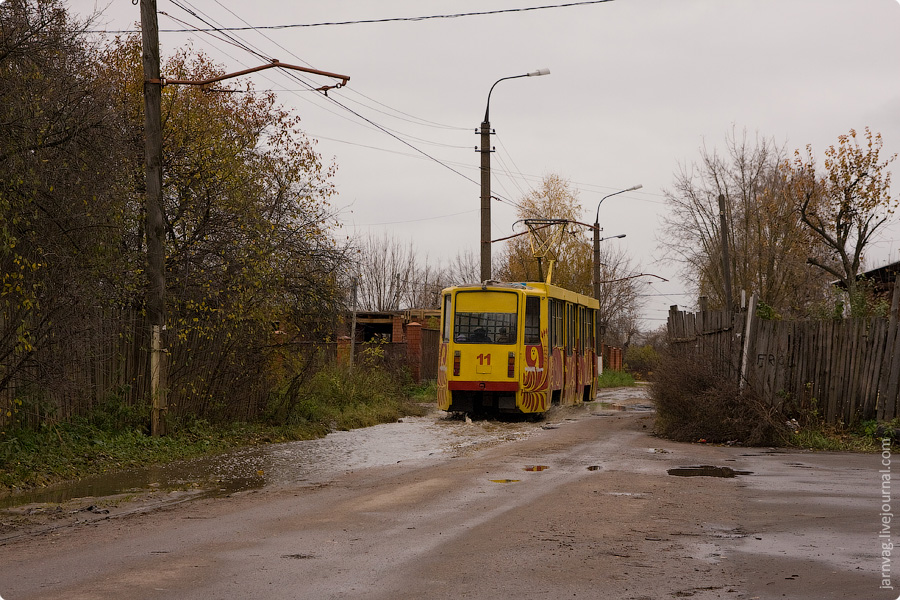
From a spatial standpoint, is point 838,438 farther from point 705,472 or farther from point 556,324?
point 556,324

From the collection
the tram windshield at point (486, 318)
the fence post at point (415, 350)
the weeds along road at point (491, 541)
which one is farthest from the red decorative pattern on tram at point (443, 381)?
the fence post at point (415, 350)

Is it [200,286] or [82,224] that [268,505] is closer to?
[82,224]

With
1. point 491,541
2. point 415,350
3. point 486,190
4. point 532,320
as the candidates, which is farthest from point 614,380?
point 491,541

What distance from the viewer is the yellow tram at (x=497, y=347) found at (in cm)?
2056

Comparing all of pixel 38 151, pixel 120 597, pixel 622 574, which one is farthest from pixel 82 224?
pixel 622 574

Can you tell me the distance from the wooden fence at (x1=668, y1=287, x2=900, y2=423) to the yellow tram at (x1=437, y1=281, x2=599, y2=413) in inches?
211

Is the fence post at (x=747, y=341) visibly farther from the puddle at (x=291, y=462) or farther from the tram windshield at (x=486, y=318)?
the tram windshield at (x=486, y=318)

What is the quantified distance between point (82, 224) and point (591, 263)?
44.5 m

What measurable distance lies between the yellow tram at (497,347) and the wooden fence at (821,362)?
5363 millimetres

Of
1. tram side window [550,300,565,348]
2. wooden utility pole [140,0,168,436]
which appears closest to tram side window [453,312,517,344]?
tram side window [550,300,565,348]

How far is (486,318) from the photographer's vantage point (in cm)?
2080

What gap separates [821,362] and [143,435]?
1067cm

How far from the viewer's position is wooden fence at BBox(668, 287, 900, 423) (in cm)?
1414

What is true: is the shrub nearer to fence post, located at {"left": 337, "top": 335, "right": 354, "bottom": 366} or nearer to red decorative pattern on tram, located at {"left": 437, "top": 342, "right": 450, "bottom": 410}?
red decorative pattern on tram, located at {"left": 437, "top": 342, "right": 450, "bottom": 410}
